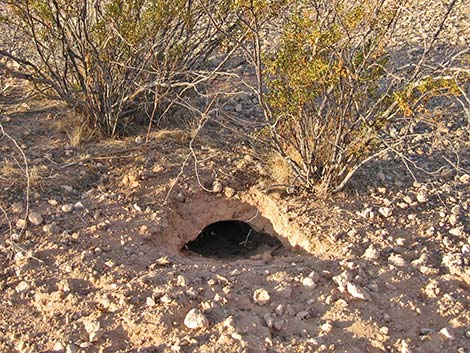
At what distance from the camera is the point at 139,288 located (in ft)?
11.6

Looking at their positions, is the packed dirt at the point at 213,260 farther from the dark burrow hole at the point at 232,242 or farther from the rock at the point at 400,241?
the dark burrow hole at the point at 232,242

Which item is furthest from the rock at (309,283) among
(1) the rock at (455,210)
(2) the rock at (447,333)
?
(1) the rock at (455,210)

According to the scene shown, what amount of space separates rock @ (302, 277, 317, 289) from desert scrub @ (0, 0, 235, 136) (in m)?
1.85

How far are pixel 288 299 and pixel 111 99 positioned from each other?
2457 millimetres

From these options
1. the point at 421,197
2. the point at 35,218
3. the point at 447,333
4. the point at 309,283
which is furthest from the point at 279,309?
the point at 35,218

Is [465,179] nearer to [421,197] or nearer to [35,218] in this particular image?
[421,197]

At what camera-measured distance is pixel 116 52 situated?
5020 millimetres

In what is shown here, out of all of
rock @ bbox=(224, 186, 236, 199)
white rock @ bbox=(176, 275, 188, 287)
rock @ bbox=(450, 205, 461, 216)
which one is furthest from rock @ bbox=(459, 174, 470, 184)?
white rock @ bbox=(176, 275, 188, 287)

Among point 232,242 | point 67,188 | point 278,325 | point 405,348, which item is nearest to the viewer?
point 405,348

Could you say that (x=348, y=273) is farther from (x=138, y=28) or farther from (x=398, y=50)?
(x=398, y=50)

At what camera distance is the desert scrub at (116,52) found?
185 inches

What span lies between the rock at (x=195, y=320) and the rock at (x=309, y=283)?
65 centimetres

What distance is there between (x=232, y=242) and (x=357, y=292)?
1.67 m

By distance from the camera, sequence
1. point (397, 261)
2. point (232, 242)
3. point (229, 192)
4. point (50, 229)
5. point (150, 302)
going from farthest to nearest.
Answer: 1. point (232, 242)
2. point (229, 192)
3. point (50, 229)
4. point (397, 261)
5. point (150, 302)
